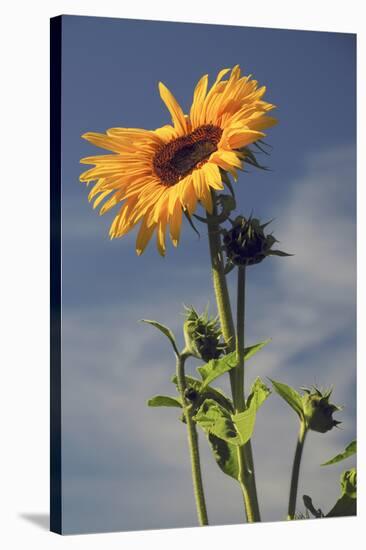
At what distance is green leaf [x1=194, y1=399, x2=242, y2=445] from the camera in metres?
7.29

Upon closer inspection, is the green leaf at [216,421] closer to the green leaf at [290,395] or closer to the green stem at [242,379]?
the green stem at [242,379]

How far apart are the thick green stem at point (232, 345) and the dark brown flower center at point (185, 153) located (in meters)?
0.23

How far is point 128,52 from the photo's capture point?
7180mm

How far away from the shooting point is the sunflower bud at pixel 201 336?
23.8 feet

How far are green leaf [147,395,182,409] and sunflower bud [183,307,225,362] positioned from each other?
0.23m

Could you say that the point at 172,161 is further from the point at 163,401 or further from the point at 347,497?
the point at 347,497

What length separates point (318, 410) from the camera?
7543mm

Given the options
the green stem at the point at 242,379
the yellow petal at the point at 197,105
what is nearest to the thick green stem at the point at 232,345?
the green stem at the point at 242,379

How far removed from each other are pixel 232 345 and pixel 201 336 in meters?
0.18

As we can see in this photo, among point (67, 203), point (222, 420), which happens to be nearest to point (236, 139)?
point (67, 203)

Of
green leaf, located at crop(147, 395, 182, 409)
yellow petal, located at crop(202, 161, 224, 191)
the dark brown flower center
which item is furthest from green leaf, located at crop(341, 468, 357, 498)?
the dark brown flower center

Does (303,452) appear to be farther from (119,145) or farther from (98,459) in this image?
(119,145)

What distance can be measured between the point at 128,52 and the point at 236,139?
24.9 inches

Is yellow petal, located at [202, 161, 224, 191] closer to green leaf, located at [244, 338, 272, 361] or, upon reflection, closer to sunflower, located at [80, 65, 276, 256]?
sunflower, located at [80, 65, 276, 256]
